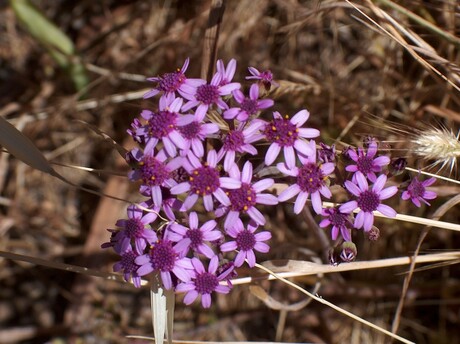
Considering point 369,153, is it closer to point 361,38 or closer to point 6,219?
point 361,38

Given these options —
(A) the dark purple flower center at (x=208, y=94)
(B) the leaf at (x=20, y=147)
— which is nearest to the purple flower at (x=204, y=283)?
(A) the dark purple flower center at (x=208, y=94)

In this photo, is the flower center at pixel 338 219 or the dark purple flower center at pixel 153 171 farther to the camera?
the flower center at pixel 338 219

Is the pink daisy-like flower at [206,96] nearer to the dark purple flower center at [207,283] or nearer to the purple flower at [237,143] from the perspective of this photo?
the purple flower at [237,143]

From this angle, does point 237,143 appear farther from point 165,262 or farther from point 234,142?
point 165,262

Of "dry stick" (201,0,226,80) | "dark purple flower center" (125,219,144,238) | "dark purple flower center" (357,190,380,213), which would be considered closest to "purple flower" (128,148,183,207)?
"dark purple flower center" (125,219,144,238)

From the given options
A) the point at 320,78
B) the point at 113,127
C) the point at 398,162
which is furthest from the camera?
the point at 113,127

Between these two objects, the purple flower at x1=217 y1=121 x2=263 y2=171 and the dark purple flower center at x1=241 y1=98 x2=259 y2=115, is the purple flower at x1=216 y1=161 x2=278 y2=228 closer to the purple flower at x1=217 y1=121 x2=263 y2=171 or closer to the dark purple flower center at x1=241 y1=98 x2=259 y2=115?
the purple flower at x1=217 y1=121 x2=263 y2=171

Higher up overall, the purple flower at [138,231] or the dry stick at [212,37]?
the dry stick at [212,37]

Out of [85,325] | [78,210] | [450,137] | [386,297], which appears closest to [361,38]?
[386,297]
